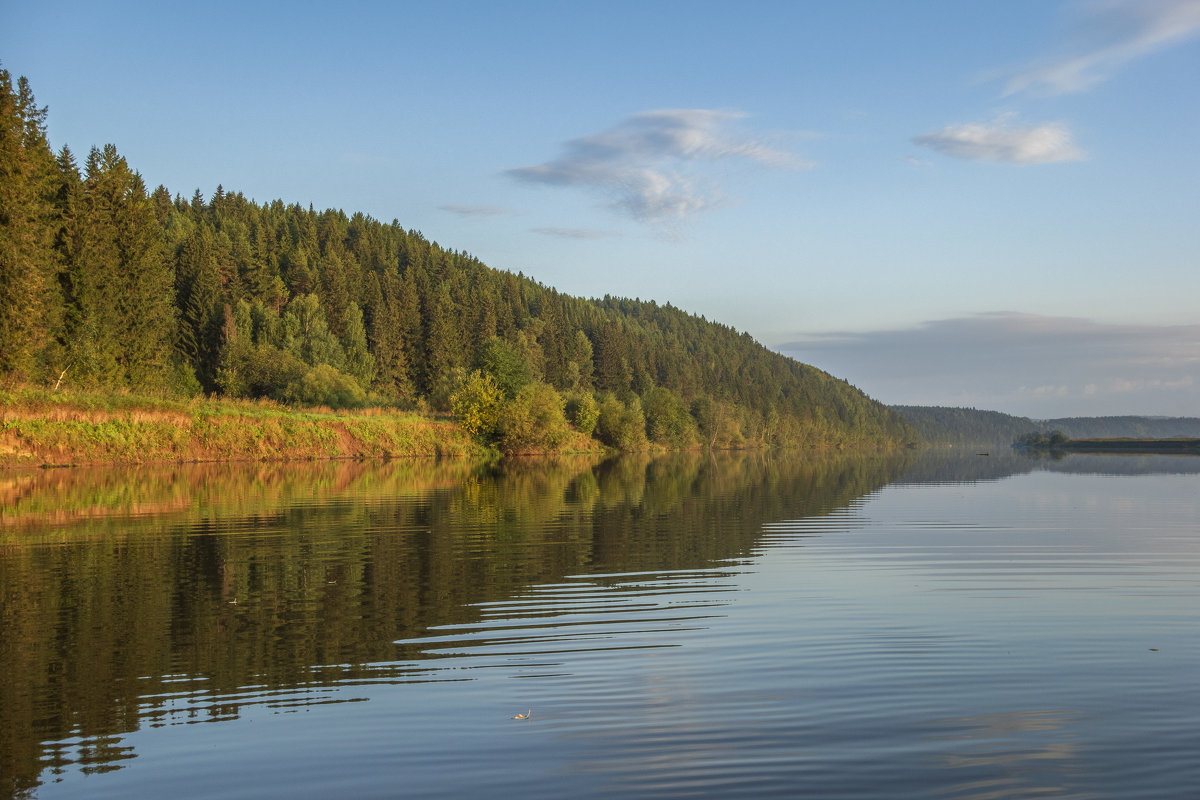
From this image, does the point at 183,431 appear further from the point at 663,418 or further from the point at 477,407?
the point at 663,418

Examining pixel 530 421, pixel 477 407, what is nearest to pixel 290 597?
pixel 477 407

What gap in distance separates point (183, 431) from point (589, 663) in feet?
187

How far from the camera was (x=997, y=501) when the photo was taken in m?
37.0

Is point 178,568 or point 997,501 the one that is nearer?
point 178,568

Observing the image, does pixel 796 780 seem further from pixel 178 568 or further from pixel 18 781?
pixel 178 568

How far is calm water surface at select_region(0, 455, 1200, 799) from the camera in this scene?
6824 mm

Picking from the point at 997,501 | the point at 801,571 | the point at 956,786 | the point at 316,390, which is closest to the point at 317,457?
the point at 316,390

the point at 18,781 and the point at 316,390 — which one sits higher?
the point at 316,390

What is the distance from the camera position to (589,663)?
10094mm

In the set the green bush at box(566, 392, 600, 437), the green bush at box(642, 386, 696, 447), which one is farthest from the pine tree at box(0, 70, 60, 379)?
the green bush at box(642, 386, 696, 447)

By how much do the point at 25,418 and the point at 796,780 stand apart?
177ft

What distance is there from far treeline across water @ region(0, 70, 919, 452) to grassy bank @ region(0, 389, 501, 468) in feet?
13.7

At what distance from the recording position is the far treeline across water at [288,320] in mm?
58312

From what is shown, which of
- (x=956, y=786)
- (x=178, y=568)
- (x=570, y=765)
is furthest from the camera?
(x=178, y=568)
